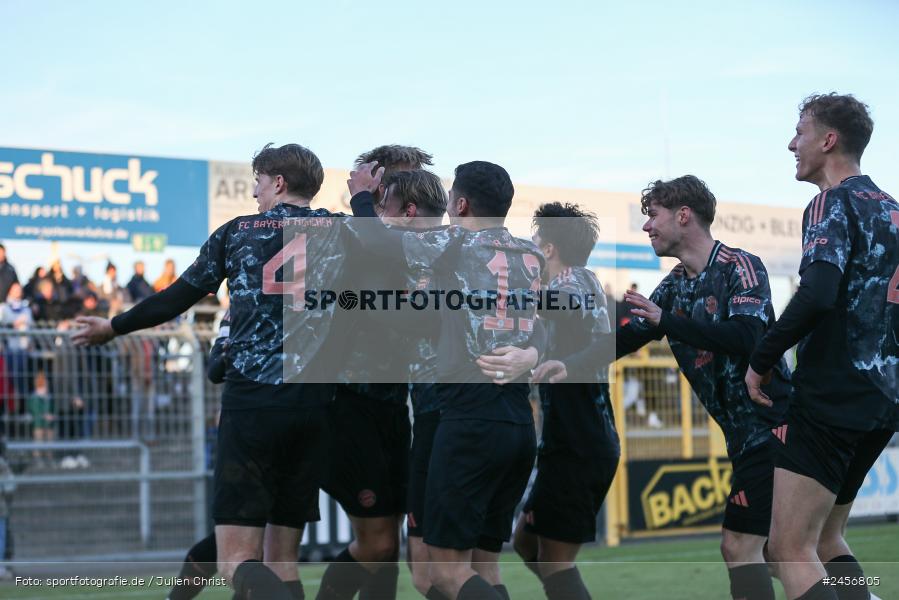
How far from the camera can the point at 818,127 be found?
194 inches

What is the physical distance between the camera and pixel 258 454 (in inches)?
202

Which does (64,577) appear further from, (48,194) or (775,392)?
(48,194)

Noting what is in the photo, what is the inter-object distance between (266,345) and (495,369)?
1103mm

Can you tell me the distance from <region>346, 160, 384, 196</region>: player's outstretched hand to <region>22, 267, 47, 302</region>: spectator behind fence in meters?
9.45

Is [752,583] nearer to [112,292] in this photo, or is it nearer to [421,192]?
[421,192]

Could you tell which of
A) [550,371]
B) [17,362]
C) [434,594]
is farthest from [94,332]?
[17,362]

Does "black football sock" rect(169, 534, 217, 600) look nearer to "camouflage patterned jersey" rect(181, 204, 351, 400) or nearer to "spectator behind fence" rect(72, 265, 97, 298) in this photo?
"camouflage patterned jersey" rect(181, 204, 351, 400)

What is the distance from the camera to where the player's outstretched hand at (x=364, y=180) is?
5.53 meters

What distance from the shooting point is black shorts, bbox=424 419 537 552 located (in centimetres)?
488

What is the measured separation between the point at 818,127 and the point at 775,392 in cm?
142

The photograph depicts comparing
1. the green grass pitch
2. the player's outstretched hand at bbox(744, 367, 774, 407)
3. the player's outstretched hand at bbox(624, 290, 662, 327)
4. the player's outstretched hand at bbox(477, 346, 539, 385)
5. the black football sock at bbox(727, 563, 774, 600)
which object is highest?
the player's outstretched hand at bbox(624, 290, 662, 327)

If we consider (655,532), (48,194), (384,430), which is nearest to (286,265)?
(384,430)

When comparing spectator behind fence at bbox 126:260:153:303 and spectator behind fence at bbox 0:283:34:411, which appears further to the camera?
spectator behind fence at bbox 126:260:153:303

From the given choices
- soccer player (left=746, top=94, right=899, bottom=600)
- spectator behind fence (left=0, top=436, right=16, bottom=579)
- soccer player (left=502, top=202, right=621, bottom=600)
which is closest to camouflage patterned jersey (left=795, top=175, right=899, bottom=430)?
soccer player (left=746, top=94, right=899, bottom=600)
